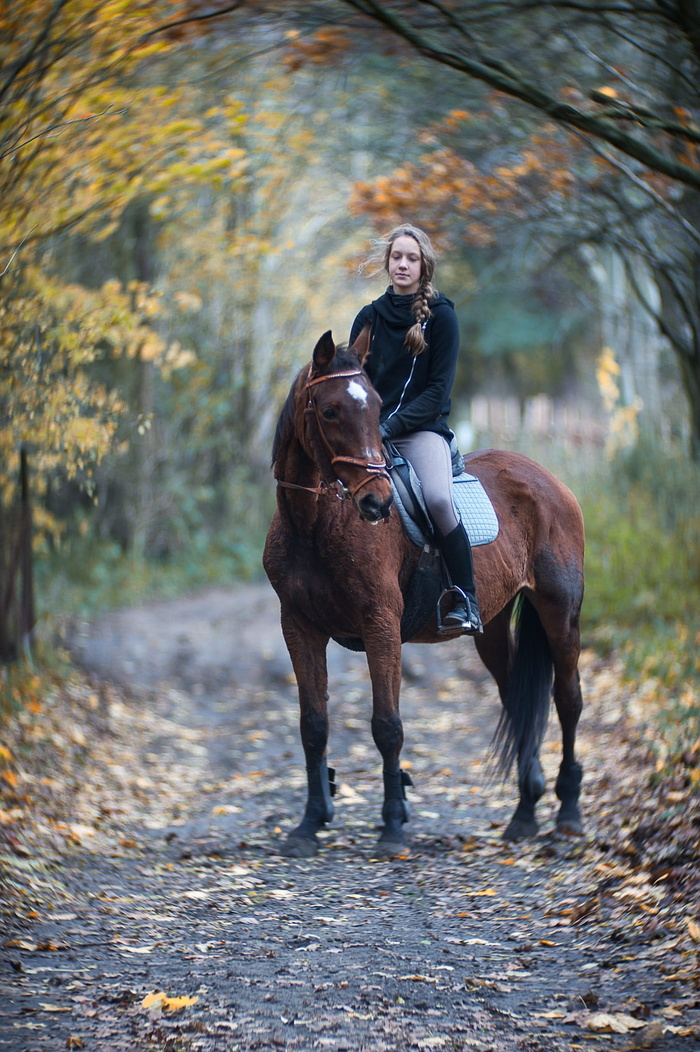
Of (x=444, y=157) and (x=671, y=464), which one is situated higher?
(x=444, y=157)

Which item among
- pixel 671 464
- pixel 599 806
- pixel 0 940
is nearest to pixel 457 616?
pixel 599 806

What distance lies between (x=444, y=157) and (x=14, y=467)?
21.2ft

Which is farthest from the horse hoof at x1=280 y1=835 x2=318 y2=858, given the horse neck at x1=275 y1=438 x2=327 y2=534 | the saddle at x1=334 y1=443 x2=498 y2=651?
the horse neck at x1=275 y1=438 x2=327 y2=534

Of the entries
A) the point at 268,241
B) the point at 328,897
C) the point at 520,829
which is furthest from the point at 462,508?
the point at 268,241

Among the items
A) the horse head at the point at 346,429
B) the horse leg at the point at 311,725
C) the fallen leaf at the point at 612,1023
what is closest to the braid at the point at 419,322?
the horse head at the point at 346,429

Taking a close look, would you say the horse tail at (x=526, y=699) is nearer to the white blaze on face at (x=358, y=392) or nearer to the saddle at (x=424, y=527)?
the saddle at (x=424, y=527)

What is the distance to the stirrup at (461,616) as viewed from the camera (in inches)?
203

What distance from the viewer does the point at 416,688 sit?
10.1 meters

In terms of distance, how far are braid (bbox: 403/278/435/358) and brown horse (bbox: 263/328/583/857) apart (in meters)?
0.33

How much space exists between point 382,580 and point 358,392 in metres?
1.03

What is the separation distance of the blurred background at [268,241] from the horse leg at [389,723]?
210 centimetres

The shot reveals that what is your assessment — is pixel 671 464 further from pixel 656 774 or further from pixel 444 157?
pixel 656 774

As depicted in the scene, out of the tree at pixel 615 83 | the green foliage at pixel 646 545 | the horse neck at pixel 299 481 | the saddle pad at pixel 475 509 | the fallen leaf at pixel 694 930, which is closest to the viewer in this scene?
the fallen leaf at pixel 694 930

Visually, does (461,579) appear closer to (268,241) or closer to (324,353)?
(324,353)
